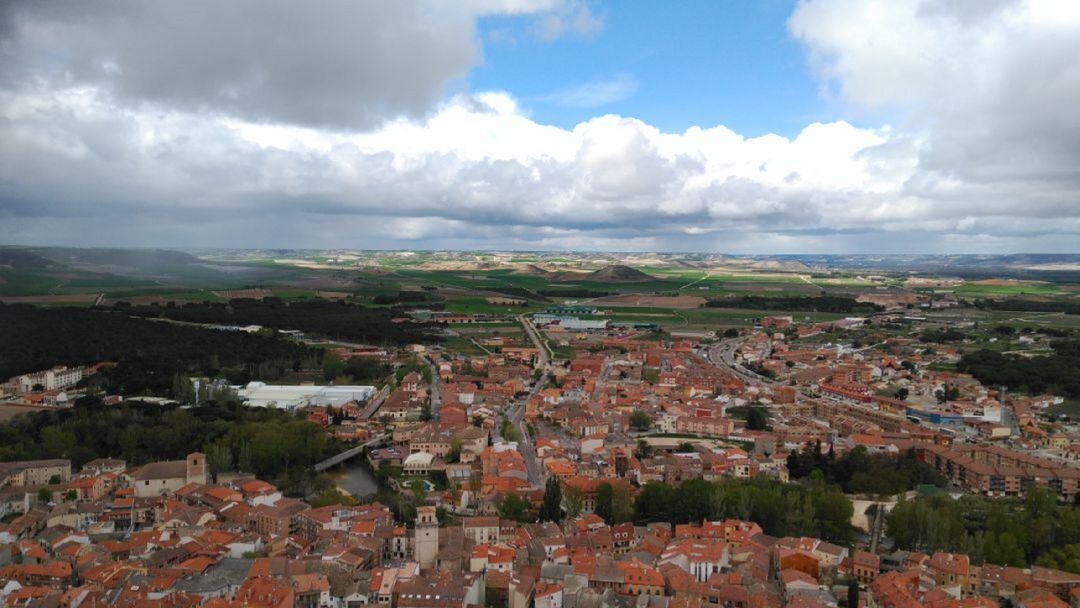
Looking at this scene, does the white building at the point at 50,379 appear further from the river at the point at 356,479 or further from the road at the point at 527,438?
the road at the point at 527,438

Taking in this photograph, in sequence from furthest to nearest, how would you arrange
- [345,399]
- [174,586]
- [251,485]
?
[345,399], [251,485], [174,586]

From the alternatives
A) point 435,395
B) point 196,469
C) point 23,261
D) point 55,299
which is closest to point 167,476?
point 196,469

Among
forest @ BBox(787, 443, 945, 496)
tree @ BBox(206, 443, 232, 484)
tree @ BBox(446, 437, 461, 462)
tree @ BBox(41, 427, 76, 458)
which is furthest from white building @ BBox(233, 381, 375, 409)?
forest @ BBox(787, 443, 945, 496)

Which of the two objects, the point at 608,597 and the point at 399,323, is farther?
the point at 399,323

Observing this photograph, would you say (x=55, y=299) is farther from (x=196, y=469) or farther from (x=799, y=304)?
(x=799, y=304)

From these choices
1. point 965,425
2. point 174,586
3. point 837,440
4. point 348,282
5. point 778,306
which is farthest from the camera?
point 348,282

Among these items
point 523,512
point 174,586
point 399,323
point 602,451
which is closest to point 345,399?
point 602,451

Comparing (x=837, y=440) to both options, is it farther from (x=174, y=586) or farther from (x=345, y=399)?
(x=174, y=586)
